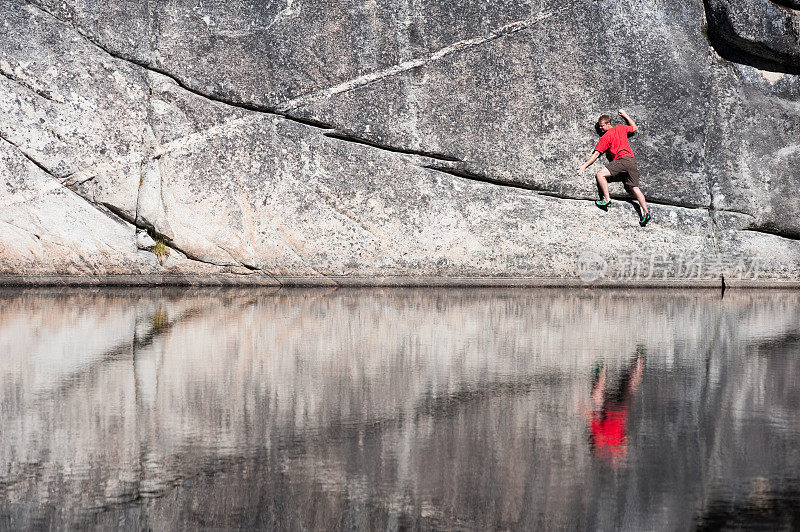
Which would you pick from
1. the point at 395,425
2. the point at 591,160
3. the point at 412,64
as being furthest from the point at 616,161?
the point at 395,425

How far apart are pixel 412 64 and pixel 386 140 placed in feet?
2.34

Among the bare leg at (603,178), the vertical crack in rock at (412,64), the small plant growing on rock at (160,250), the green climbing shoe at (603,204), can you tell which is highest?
the vertical crack in rock at (412,64)

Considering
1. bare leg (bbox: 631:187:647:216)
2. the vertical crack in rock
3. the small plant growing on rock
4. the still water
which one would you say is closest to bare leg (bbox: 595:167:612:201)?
bare leg (bbox: 631:187:647:216)

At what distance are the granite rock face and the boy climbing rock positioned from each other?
0.12 m

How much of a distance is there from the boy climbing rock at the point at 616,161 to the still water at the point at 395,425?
277cm

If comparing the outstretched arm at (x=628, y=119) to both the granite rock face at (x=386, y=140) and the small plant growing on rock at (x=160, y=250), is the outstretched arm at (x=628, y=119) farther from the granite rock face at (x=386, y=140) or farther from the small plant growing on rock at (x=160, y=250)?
the small plant growing on rock at (x=160, y=250)

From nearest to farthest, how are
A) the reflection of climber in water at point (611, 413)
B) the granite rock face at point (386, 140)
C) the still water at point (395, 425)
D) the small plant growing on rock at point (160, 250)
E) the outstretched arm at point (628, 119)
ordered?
1. the still water at point (395, 425)
2. the reflection of climber in water at point (611, 413)
3. the granite rock face at point (386, 140)
4. the small plant growing on rock at point (160, 250)
5. the outstretched arm at point (628, 119)

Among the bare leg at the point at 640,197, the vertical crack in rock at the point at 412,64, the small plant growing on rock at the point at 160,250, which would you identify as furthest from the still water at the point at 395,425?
the vertical crack in rock at the point at 412,64

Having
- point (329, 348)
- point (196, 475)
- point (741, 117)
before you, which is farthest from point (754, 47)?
point (196, 475)

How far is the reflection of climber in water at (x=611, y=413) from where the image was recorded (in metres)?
2.64

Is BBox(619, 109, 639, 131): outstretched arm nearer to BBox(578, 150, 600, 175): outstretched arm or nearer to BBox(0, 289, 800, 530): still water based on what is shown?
BBox(578, 150, 600, 175): outstretched arm

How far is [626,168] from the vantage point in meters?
8.05

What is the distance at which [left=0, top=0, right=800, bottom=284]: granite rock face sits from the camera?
7.76 metres

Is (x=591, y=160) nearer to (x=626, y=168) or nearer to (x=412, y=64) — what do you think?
(x=626, y=168)
